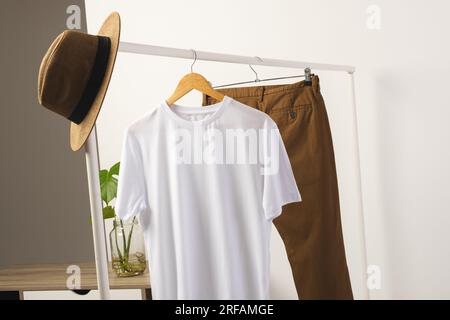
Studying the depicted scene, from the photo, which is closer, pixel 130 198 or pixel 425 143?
pixel 130 198

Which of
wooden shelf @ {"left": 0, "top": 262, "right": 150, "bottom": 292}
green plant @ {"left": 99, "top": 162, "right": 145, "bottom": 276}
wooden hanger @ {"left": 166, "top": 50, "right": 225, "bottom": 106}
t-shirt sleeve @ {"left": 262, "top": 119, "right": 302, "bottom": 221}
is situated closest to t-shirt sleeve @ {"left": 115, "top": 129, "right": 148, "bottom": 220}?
wooden hanger @ {"left": 166, "top": 50, "right": 225, "bottom": 106}

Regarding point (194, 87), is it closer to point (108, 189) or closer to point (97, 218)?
point (97, 218)

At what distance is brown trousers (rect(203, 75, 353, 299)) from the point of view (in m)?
1.94

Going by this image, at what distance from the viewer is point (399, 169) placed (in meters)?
2.56

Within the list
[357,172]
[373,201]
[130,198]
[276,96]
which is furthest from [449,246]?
[130,198]

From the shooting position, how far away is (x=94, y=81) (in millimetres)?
1114

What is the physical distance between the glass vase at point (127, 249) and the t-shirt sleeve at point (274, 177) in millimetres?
1238

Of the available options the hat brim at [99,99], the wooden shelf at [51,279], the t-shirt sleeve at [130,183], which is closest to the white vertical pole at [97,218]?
the hat brim at [99,99]

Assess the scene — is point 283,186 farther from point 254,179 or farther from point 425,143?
point 425,143

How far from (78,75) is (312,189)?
1099 millimetres

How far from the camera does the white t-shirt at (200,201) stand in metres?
1.35

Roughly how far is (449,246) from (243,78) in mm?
1300

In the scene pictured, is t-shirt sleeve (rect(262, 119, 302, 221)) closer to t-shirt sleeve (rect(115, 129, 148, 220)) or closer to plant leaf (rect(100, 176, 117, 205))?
t-shirt sleeve (rect(115, 129, 148, 220))
